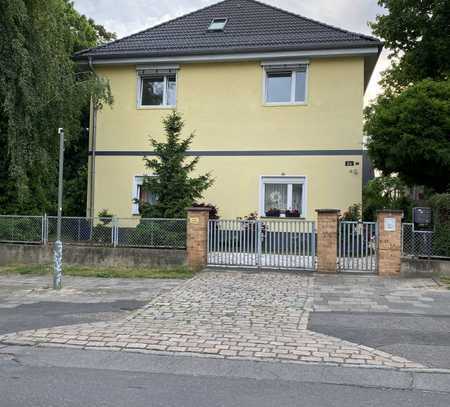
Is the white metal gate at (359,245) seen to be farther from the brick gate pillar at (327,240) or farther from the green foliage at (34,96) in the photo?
the green foliage at (34,96)

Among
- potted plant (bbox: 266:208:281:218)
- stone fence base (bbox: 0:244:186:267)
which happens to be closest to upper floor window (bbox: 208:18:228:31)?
potted plant (bbox: 266:208:281:218)

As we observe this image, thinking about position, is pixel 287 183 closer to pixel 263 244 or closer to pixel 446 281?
pixel 263 244

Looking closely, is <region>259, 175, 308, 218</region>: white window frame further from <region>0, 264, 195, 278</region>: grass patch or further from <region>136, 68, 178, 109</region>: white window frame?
<region>0, 264, 195, 278</region>: grass patch

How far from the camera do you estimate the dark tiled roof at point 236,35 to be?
55.2 ft

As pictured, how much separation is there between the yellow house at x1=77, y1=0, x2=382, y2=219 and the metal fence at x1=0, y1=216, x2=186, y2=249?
12.8ft

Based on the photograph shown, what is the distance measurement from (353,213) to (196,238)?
5.74 meters

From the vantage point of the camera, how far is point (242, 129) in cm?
1739

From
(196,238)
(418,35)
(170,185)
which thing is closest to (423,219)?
(196,238)

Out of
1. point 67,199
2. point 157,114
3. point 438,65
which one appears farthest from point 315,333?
point 438,65

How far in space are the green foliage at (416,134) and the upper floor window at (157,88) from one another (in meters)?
7.37

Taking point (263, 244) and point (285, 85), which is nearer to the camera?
point (263, 244)

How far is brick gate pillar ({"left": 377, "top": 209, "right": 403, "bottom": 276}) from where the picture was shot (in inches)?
469

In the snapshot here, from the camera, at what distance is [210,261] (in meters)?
13.0

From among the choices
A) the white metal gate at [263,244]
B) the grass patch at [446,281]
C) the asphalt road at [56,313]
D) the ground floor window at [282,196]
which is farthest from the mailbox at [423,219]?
the asphalt road at [56,313]
